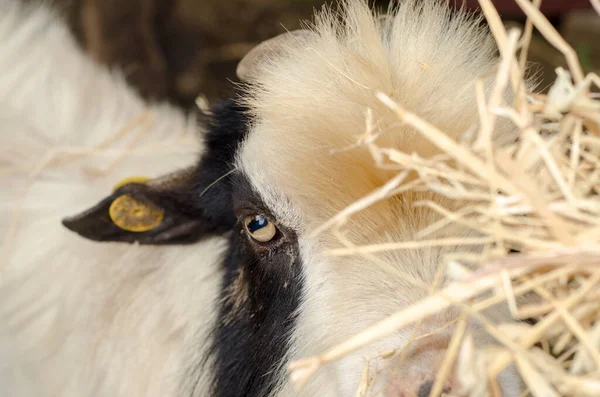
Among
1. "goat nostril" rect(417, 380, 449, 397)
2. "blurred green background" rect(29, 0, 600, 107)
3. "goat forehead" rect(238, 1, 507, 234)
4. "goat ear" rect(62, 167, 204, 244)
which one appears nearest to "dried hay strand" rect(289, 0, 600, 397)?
"goat nostril" rect(417, 380, 449, 397)

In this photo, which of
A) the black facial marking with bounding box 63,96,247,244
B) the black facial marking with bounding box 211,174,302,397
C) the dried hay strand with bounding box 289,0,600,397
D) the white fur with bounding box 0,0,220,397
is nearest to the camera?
the dried hay strand with bounding box 289,0,600,397

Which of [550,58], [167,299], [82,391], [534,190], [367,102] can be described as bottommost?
[550,58]

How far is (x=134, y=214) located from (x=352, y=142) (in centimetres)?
114

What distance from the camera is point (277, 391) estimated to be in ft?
8.04

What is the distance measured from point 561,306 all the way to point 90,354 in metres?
2.42

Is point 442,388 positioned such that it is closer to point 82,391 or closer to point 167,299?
point 167,299

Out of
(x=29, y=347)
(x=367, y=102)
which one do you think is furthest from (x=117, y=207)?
(x=367, y=102)

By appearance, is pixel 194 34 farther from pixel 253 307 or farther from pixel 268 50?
pixel 253 307

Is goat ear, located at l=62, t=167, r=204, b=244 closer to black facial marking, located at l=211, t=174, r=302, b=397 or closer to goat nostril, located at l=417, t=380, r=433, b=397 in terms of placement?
black facial marking, located at l=211, t=174, r=302, b=397

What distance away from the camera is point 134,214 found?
9.68 ft

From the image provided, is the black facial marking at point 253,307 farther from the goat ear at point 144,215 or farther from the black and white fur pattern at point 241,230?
the goat ear at point 144,215

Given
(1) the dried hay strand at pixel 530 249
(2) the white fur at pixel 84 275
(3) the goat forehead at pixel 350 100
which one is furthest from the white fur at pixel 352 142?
(2) the white fur at pixel 84 275

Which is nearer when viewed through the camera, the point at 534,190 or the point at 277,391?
the point at 534,190

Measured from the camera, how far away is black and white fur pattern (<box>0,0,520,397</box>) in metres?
2.20
